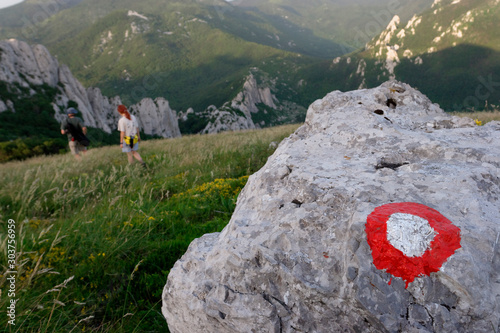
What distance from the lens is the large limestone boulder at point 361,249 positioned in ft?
4.27

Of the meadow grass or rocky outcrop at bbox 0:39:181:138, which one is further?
rocky outcrop at bbox 0:39:181:138

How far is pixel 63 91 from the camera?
66.8 m

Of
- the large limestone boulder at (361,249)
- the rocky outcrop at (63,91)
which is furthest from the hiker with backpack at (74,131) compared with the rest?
the rocky outcrop at (63,91)

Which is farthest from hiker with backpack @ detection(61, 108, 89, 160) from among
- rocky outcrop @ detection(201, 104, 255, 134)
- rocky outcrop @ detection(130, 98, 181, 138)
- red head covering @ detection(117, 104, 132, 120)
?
rocky outcrop @ detection(130, 98, 181, 138)

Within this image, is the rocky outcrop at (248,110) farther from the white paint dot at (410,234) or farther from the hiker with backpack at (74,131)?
the white paint dot at (410,234)

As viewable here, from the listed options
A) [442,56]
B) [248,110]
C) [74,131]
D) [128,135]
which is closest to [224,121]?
[248,110]

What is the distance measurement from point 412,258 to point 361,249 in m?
0.25

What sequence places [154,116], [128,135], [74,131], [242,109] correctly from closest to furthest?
[128,135], [74,131], [154,116], [242,109]

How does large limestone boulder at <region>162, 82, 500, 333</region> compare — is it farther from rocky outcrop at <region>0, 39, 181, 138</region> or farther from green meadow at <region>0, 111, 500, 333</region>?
rocky outcrop at <region>0, 39, 181, 138</region>

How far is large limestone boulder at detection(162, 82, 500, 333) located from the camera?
A: 1.30 metres

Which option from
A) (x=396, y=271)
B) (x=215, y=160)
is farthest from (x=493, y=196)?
(x=215, y=160)

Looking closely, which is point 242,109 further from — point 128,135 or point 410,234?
point 410,234

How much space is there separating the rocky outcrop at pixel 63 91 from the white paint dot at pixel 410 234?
235ft

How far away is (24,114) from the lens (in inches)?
2160
